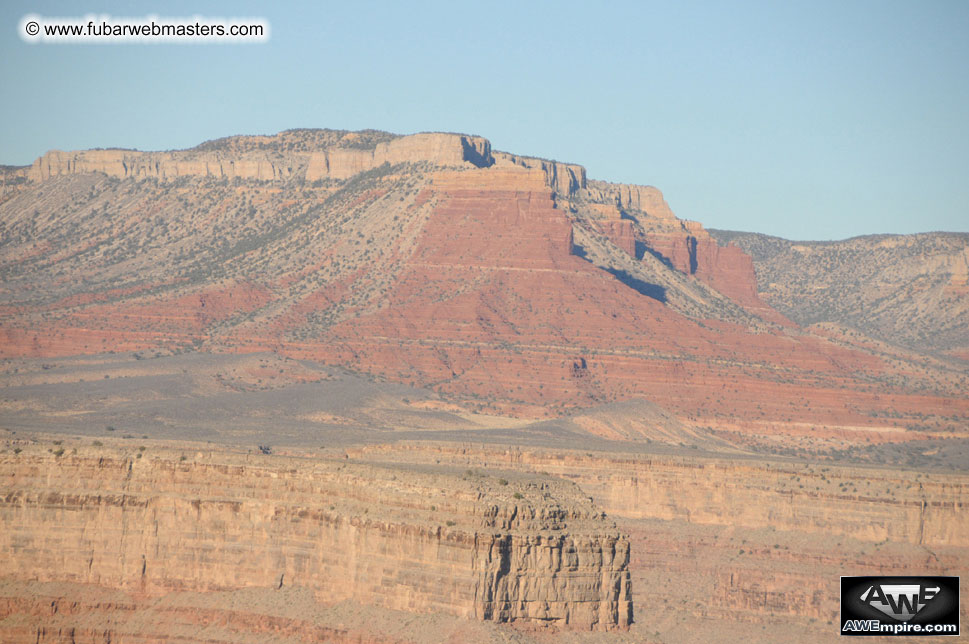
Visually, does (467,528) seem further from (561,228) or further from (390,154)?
(390,154)

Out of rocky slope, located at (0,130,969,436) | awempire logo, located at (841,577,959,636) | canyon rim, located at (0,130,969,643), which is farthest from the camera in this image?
rocky slope, located at (0,130,969,436)

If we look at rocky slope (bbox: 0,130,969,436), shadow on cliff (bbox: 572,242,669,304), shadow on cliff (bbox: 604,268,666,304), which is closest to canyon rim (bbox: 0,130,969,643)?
rocky slope (bbox: 0,130,969,436)

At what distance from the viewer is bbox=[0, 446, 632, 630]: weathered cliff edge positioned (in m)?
47.2

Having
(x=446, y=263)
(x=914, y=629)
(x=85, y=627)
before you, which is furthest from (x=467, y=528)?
(x=446, y=263)

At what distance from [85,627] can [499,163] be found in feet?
460

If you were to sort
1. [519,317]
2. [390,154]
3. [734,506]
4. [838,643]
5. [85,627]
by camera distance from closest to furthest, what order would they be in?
[85,627] < [838,643] < [734,506] < [519,317] < [390,154]

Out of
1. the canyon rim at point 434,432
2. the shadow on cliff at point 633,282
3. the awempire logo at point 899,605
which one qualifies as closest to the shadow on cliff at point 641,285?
the shadow on cliff at point 633,282

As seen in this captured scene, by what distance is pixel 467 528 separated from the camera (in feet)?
155

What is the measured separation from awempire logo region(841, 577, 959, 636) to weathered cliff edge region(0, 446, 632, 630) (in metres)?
10.7

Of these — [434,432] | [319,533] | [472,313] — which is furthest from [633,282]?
[319,533]

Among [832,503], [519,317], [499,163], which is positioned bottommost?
[832,503]

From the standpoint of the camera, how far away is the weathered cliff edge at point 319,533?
→ 155 ft

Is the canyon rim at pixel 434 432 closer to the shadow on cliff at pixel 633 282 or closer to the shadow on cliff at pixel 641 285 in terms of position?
the shadow on cliff at pixel 633 282

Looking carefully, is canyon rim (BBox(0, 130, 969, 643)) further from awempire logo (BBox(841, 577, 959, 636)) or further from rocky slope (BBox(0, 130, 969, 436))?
awempire logo (BBox(841, 577, 959, 636))
